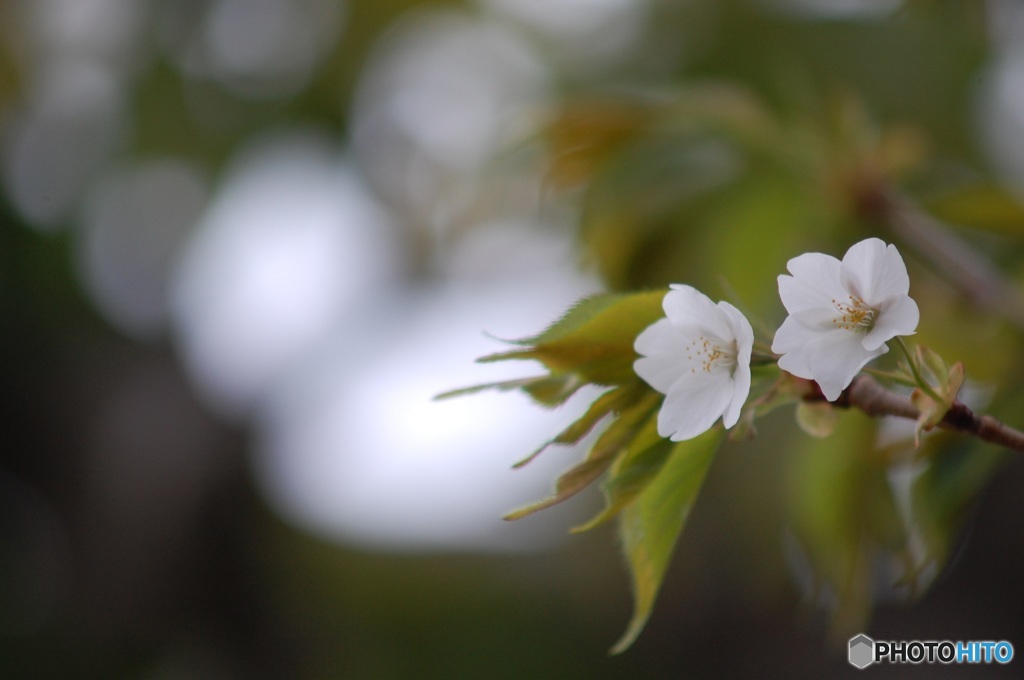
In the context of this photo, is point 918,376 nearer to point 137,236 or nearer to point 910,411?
point 910,411

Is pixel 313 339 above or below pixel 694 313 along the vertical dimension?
below

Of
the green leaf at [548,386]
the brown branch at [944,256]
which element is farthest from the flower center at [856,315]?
the brown branch at [944,256]

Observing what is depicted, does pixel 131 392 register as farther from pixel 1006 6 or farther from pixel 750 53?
pixel 1006 6

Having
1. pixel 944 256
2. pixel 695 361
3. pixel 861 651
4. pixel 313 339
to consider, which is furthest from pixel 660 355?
pixel 313 339

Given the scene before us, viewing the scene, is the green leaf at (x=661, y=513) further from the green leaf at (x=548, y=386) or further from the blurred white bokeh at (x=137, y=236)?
the blurred white bokeh at (x=137, y=236)

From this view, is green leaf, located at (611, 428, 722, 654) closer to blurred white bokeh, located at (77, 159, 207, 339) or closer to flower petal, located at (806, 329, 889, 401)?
flower petal, located at (806, 329, 889, 401)

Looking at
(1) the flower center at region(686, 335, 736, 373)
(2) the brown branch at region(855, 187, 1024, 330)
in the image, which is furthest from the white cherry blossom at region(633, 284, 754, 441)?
(2) the brown branch at region(855, 187, 1024, 330)
